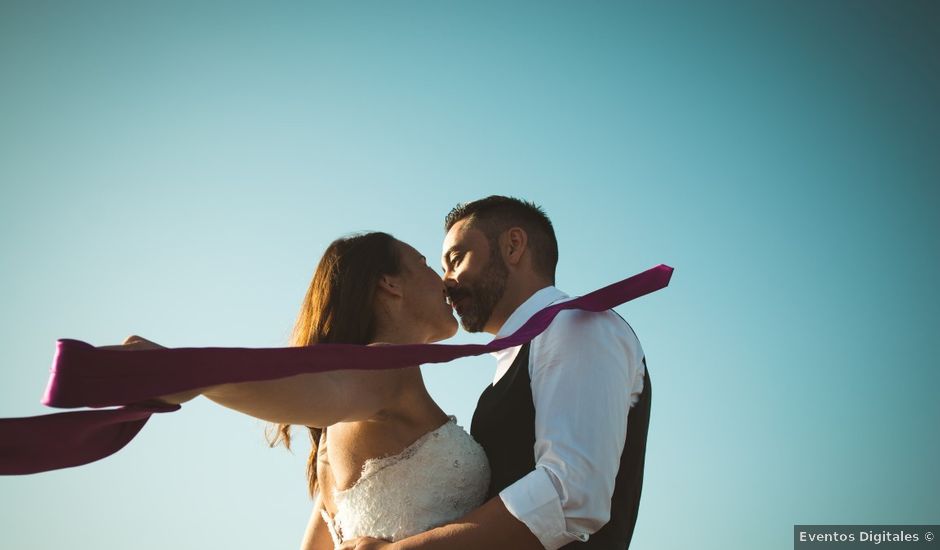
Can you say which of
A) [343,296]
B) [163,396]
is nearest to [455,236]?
[343,296]

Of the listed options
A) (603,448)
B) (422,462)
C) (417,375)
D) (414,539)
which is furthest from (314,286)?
(603,448)

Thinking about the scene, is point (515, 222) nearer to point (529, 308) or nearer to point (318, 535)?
point (529, 308)

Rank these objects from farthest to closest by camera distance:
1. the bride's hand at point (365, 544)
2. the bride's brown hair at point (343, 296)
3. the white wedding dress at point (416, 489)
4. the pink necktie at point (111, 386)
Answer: the bride's brown hair at point (343, 296), the white wedding dress at point (416, 489), the bride's hand at point (365, 544), the pink necktie at point (111, 386)

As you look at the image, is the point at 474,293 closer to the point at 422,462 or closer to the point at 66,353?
the point at 422,462

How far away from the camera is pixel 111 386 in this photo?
2.43 m

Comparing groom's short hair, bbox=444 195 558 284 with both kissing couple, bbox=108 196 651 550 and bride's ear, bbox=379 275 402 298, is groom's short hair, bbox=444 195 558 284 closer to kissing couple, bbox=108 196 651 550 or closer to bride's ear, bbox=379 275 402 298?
kissing couple, bbox=108 196 651 550

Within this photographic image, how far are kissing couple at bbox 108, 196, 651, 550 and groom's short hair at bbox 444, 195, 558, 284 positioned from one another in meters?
0.55

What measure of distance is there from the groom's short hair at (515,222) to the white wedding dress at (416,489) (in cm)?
170

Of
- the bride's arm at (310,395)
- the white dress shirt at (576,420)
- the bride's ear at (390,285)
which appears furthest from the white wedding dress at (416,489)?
the bride's ear at (390,285)

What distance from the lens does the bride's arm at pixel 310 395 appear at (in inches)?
107

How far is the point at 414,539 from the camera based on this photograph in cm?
327

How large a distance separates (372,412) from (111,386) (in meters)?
1.30

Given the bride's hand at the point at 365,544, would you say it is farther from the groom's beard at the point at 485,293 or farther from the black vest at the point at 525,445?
the groom's beard at the point at 485,293

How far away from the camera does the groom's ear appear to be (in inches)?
197
